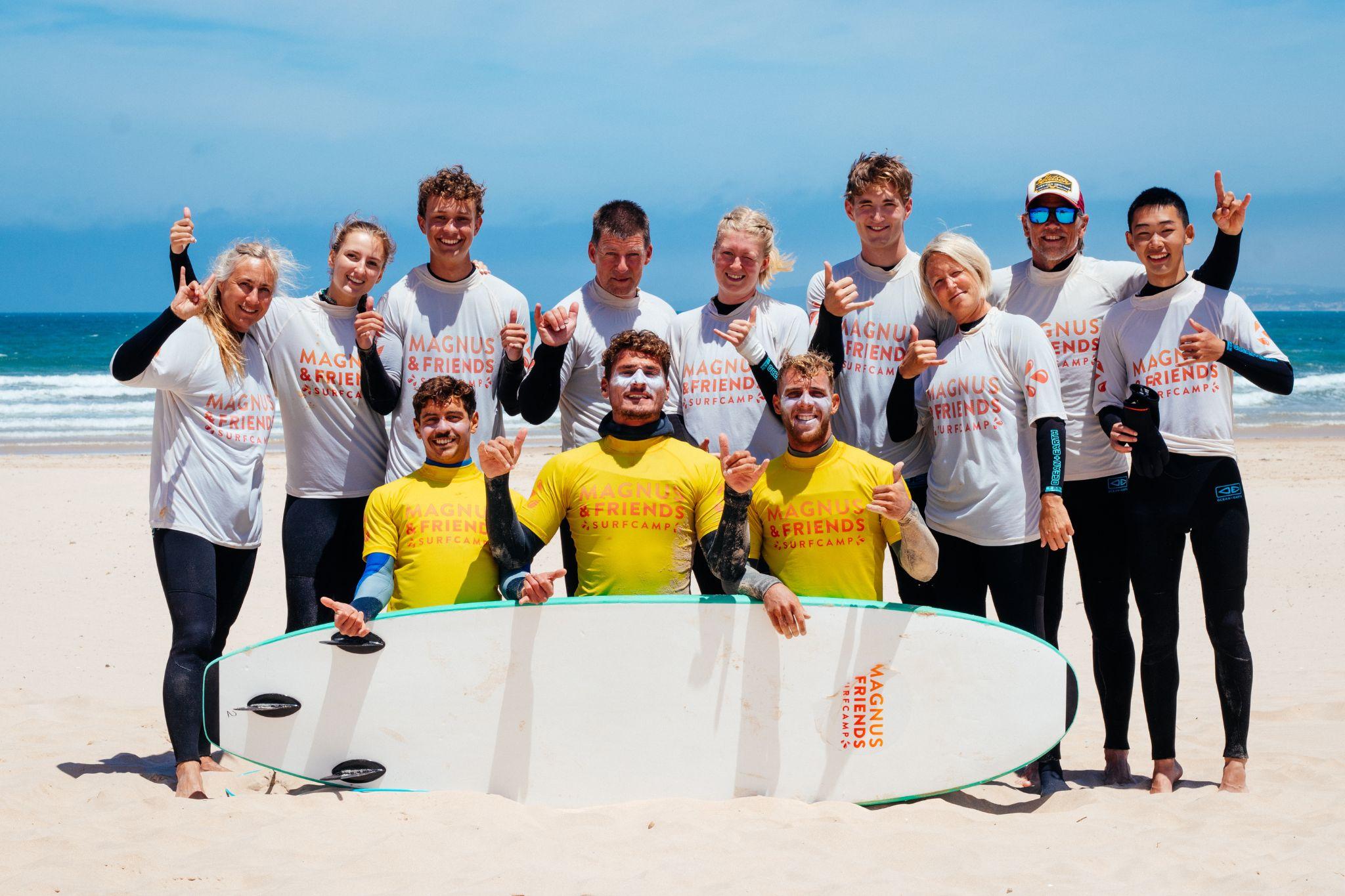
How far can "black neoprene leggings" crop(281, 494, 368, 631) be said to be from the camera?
13.0 ft

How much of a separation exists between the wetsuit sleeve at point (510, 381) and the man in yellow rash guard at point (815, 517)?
927mm

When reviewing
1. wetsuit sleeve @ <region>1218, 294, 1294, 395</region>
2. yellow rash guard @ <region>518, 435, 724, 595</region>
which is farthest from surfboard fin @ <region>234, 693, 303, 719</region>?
wetsuit sleeve @ <region>1218, 294, 1294, 395</region>

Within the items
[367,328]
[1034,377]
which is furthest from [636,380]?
[1034,377]

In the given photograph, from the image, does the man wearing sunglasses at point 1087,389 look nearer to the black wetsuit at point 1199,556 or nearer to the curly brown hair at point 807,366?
the black wetsuit at point 1199,556

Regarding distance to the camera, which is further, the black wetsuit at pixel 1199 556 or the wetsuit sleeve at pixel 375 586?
the black wetsuit at pixel 1199 556

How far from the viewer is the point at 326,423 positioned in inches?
159

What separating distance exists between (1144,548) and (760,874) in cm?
172

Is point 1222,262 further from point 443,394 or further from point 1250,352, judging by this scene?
point 443,394

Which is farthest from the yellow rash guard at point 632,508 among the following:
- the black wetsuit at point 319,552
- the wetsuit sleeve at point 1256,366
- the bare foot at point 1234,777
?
the bare foot at point 1234,777

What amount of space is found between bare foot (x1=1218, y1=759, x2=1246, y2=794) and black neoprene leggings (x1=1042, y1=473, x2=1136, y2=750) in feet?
1.24

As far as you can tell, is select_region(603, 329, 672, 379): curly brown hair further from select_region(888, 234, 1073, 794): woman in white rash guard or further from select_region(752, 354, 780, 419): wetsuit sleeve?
select_region(888, 234, 1073, 794): woman in white rash guard

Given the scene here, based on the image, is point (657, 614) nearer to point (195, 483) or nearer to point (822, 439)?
point (822, 439)

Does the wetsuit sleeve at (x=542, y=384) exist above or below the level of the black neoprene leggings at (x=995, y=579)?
above

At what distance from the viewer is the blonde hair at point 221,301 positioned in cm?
379
